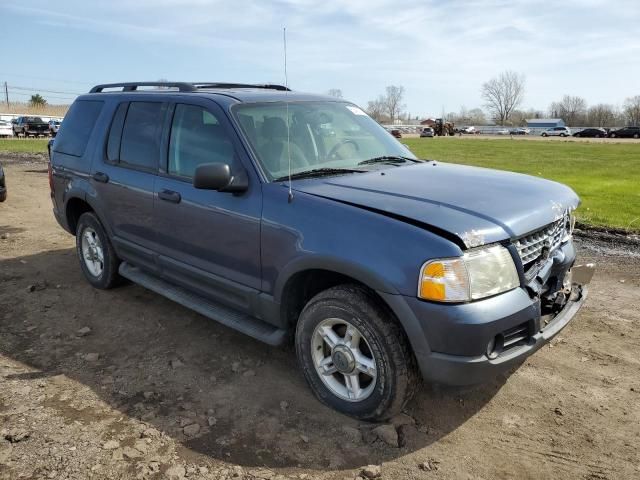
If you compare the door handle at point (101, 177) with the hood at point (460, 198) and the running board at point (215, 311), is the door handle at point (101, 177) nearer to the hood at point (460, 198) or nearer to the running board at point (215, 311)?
the running board at point (215, 311)

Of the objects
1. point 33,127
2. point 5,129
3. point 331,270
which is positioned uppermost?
point 33,127

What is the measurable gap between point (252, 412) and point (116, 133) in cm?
297

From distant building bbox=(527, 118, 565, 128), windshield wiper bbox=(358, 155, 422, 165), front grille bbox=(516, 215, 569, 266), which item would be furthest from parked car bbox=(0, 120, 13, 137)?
distant building bbox=(527, 118, 565, 128)

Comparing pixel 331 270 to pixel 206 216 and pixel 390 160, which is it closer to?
pixel 206 216

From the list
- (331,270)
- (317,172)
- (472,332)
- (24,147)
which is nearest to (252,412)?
(331,270)

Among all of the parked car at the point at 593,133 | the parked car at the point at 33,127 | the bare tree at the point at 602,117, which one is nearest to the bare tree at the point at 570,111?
the bare tree at the point at 602,117

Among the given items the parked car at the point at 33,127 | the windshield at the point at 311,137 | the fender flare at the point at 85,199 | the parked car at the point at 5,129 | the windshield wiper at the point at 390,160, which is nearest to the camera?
the windshield at the point at 311,137

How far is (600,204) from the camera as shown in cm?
1038

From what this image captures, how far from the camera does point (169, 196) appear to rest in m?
4.07

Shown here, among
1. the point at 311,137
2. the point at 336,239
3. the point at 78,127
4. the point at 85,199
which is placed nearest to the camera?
the point at 336,239

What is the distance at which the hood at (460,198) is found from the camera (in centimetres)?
283

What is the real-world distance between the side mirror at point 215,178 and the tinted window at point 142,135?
1128 millimetres

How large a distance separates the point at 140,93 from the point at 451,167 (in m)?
2.79

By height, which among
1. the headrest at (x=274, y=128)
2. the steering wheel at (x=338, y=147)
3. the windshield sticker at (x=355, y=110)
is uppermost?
the windshield sticker at (x=355, y=110)
